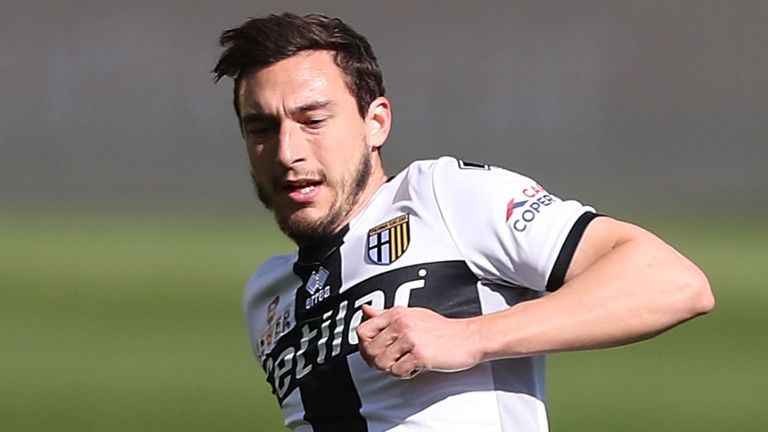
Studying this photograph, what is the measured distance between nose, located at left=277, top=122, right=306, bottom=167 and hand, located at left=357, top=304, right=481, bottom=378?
50 centimetres

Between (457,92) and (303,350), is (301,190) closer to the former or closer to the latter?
(303,350)

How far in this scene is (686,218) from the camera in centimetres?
1288

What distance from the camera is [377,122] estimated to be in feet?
9.87

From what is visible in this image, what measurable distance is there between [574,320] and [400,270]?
426 millimetres

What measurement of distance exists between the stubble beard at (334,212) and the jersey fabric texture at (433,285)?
0.03 m

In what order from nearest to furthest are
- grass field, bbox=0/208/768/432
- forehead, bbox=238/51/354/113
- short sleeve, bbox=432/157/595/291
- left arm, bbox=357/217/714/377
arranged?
1. left arm, bbox=357/217/714/377
2. short sleeve, bbox=432/157/595/291
3. forehead, bbox=238/51/354/113
4. grass field, bbox=0/208/768/432

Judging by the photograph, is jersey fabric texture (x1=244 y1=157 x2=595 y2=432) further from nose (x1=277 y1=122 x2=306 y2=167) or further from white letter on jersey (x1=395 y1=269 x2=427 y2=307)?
nose (x1=277 y1=122 x2=306 y2=167)

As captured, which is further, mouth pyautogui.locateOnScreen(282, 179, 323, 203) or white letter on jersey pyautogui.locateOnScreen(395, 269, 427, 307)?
mouth pyautogui.locateOnScreen(282, 179, 323, 203)

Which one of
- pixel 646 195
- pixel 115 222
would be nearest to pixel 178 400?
pixel 115 222

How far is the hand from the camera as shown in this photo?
2402mm

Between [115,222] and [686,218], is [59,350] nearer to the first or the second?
[115,222]

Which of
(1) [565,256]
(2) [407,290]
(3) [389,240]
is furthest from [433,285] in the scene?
(1) [565,256]

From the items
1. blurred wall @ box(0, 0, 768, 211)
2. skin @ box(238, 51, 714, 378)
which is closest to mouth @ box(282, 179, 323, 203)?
skin @ box(238, 51, 714, 378)

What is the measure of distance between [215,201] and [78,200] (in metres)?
1.32
